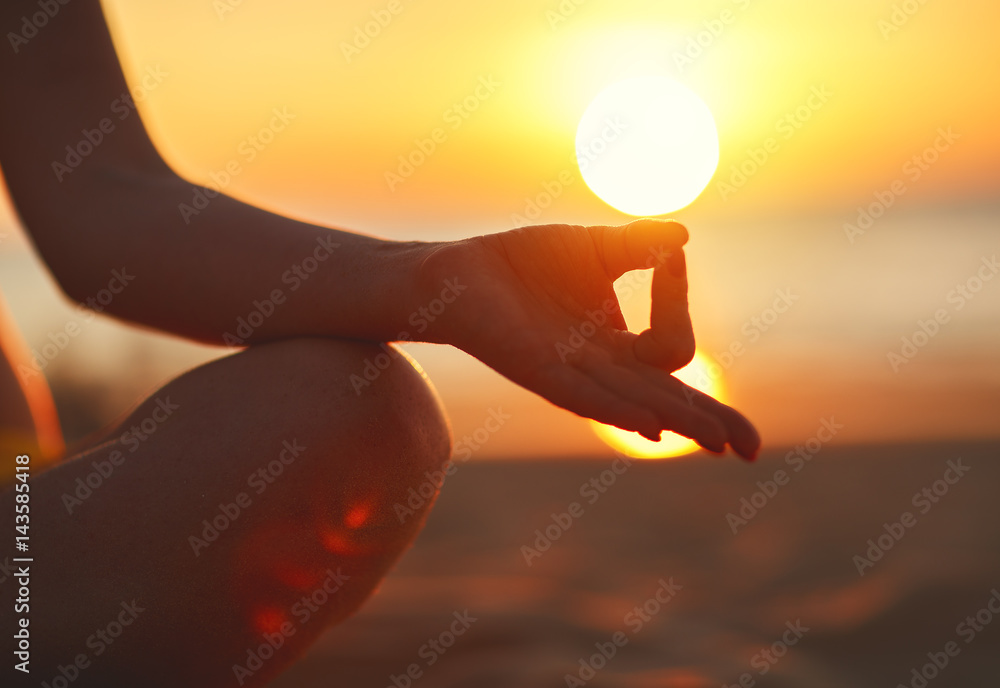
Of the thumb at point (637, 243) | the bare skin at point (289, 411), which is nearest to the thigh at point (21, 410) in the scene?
the bare skin at point (289, 411)

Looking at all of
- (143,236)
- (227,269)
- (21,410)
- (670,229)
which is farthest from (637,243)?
(21,410)

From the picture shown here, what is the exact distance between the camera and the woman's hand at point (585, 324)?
932 millimetres

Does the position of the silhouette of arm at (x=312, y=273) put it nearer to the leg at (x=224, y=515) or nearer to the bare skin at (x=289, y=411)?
the bare skin at (x=289, y=411)

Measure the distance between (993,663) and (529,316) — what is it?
4.90ft

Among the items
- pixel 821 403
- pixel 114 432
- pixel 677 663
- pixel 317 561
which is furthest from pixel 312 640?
pixel 821 403

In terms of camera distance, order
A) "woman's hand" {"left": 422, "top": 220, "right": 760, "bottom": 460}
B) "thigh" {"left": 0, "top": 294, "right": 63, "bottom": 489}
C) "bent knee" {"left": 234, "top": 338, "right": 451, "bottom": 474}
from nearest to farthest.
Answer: "woman's hand" {"left": 422, "top": 220, "right": 760, "bottom": 460}
"bent knee" {"left": 234, "top": 338, "right": 451, "bottom": 474}
"thigh" {"left": 0, "top": 294, "right": 63, "bottom": 489}

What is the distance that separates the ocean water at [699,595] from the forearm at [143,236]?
3.12 ft

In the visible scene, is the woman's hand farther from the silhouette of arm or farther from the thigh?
the thigh

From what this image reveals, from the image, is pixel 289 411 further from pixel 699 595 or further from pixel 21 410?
pixel 699 595

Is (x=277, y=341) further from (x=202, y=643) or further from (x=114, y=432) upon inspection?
(x=202, y=643)

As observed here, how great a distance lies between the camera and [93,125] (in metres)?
1.41

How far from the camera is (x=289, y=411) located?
1082mm

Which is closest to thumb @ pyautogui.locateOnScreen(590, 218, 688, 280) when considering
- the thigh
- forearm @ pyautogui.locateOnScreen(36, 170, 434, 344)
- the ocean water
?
forearm @ pyautogui.locateOnScreen(36, 170, 434, 344)

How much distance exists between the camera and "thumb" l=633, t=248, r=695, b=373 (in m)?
1.01
